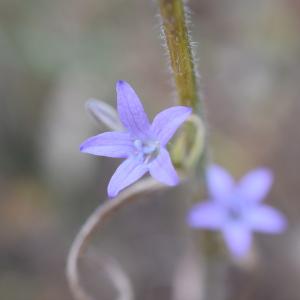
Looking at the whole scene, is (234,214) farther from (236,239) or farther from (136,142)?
(136,142)

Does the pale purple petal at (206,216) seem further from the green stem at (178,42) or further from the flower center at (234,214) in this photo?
the green stem at (178,42)

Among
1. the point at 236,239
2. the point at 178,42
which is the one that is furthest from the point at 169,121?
the point at 236,239

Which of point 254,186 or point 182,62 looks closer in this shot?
point 182,62

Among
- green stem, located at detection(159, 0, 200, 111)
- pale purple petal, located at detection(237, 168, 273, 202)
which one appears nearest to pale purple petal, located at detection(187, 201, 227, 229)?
pale purple petal, located at detection(237, 168, 273, 202)

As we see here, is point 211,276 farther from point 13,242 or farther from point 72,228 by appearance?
point 13,242

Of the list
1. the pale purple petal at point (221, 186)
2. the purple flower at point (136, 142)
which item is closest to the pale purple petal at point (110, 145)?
the purple flower at point (136, 142)

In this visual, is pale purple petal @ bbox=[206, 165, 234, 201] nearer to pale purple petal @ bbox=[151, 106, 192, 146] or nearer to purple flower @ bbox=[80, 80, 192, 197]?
purple flower @ bbox=[80, 80, 192, 197]
